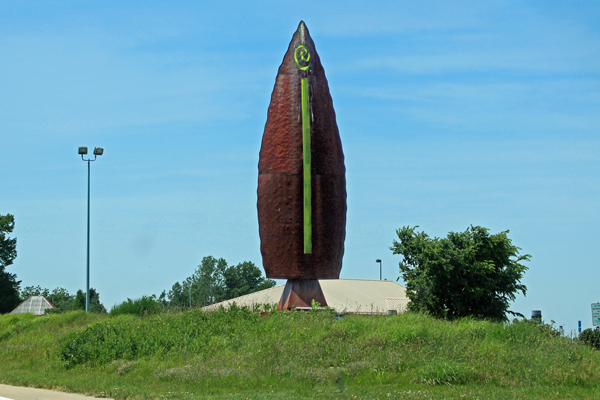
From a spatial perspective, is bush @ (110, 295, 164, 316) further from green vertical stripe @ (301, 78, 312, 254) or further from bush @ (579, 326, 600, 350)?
bush @ (579, 326, 600, 350)

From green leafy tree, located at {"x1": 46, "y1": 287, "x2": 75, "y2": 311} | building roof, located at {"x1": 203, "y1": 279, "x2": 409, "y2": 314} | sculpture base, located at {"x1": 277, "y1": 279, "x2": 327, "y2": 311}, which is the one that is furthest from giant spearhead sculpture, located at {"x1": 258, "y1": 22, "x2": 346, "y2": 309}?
green leafy tree, located at {"x1": 46, "y1": 287, "x2": 75, "y2": 311}

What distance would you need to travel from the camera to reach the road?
1199cm

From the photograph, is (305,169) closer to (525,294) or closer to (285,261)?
(285,261)

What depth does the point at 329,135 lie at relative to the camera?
63.1 ft

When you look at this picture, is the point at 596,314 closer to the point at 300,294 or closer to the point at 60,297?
the point at 300,294

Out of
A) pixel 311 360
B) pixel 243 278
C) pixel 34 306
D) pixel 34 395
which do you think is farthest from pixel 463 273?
pixel 243 278

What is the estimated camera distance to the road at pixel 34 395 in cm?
1199

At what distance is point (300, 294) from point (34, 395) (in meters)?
8.22

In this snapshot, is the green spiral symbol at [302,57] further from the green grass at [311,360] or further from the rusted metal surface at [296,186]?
the green grass at [311,360]

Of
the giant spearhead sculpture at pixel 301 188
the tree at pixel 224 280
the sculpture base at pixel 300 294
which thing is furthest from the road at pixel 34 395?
the tree at pixel 224 280

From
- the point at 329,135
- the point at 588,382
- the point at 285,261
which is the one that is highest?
the point at 329,135

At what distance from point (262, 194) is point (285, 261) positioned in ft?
6.63

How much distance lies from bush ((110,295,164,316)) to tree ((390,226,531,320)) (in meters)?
10.3

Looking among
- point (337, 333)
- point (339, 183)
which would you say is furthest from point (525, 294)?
point (337, 333)
